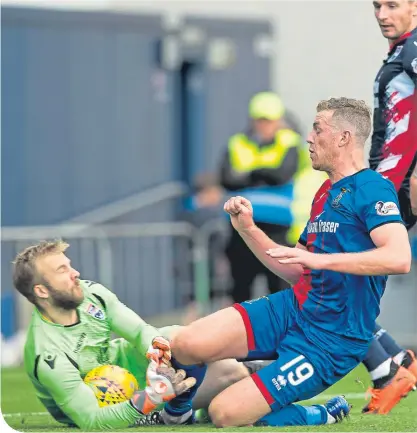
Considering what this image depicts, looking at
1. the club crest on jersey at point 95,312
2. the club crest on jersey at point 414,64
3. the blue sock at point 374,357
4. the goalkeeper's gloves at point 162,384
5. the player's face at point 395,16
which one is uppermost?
the player's face at point 395,16

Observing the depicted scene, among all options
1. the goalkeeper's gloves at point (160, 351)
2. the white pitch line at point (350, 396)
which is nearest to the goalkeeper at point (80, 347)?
the goalkeeper's gloves at point (160, 351)

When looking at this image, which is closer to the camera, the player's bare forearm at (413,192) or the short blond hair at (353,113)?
the short blond hair at (353,113)

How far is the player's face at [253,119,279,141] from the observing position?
483 inches

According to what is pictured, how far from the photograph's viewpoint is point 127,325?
7090 millimetres

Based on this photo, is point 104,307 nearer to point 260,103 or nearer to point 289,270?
point 289,270

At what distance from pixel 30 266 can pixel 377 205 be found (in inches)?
72.9

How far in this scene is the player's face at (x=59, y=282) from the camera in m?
6.97

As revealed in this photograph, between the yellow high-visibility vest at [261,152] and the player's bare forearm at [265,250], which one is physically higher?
the yellow high-visibility vest at [261,152]

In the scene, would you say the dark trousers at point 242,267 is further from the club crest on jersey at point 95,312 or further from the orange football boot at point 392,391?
the club crest on jersey at point 95,312

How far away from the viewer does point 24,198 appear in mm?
15461

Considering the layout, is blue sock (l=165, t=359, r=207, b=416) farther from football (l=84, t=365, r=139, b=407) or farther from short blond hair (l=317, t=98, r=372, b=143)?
short blond hair (l=317, t=98, r=372, b=143)

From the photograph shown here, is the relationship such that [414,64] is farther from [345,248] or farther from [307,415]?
[307,415]

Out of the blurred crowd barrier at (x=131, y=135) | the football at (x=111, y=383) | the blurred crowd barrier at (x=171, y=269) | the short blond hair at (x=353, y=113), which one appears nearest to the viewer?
the short blond hair at (x=353, y=113)

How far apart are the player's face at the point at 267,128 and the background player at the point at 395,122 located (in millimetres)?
4630
